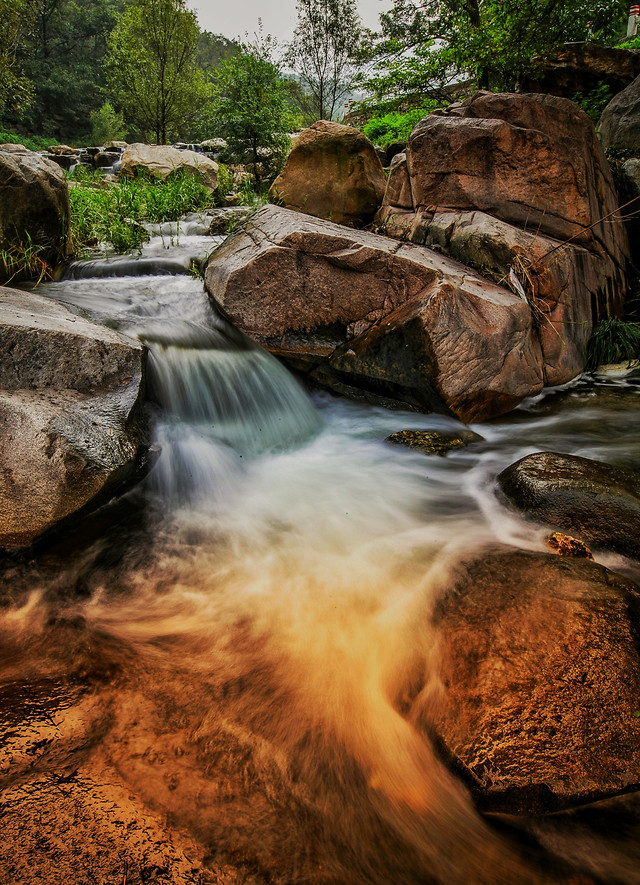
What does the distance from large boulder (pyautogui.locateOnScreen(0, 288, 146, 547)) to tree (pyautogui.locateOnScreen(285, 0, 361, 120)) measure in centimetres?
2701

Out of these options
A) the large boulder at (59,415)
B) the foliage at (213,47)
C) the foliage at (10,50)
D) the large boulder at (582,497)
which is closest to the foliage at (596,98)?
the large boulder at (582,497)

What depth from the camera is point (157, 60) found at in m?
21.3

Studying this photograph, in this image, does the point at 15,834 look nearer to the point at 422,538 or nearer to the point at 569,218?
the point at 422,538

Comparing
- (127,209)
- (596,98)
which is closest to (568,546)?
(127,209)

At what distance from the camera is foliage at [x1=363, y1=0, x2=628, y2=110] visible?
7.53 meters

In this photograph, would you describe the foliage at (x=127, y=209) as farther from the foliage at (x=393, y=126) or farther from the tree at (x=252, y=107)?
the foliage at (x=393, y=126)

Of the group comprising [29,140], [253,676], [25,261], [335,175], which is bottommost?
[253,676]

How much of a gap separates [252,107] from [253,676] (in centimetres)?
1364

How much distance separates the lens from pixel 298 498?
142 inches

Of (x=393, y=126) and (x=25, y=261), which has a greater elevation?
(x=393, y=126)

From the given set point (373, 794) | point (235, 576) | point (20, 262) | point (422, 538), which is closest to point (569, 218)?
point (422, 538)

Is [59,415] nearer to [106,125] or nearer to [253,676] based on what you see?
[253,676]

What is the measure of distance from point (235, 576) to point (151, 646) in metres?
0.68

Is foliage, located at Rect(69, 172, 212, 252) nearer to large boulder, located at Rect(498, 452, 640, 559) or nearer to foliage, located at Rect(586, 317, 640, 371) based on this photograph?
large boulder, located at Rect(498, 452, 640, 559)
